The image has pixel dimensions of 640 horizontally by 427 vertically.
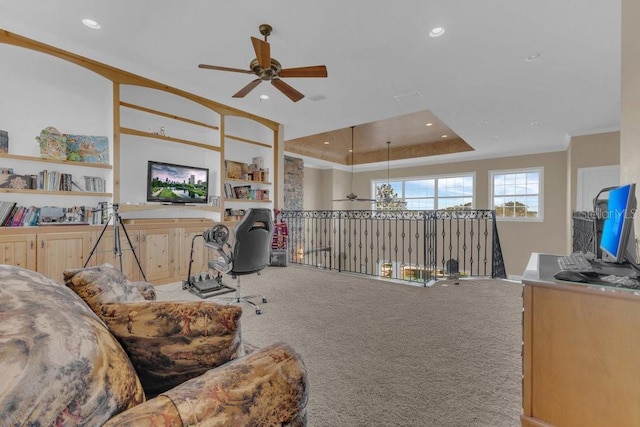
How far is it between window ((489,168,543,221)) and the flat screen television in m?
7.72

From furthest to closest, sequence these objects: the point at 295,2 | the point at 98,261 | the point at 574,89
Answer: the point at 574,89 < the point at 98,261 < the point at 295,2

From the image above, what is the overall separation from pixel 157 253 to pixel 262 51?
3.01m

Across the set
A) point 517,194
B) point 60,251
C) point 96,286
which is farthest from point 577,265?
point 517,194

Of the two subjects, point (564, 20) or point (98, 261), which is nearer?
point (564, 20)

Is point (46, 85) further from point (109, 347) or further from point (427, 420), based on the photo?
point (427, 420)

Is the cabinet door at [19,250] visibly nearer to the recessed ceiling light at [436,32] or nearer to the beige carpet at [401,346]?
the beige carpet at [401,346]

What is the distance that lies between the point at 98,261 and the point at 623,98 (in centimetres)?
534

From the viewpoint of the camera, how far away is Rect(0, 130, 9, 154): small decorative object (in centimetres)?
307

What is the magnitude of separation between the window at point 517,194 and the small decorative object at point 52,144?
30.6 ft

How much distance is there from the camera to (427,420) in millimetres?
1490

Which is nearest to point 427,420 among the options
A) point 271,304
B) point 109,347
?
point 109,347

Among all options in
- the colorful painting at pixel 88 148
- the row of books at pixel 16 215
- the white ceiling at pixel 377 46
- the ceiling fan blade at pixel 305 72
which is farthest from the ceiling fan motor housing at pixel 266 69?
the row of books at pixel 16 215

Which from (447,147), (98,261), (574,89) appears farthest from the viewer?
(447,147)

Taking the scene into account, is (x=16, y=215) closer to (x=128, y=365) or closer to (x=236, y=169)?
(x=236, y=169)
